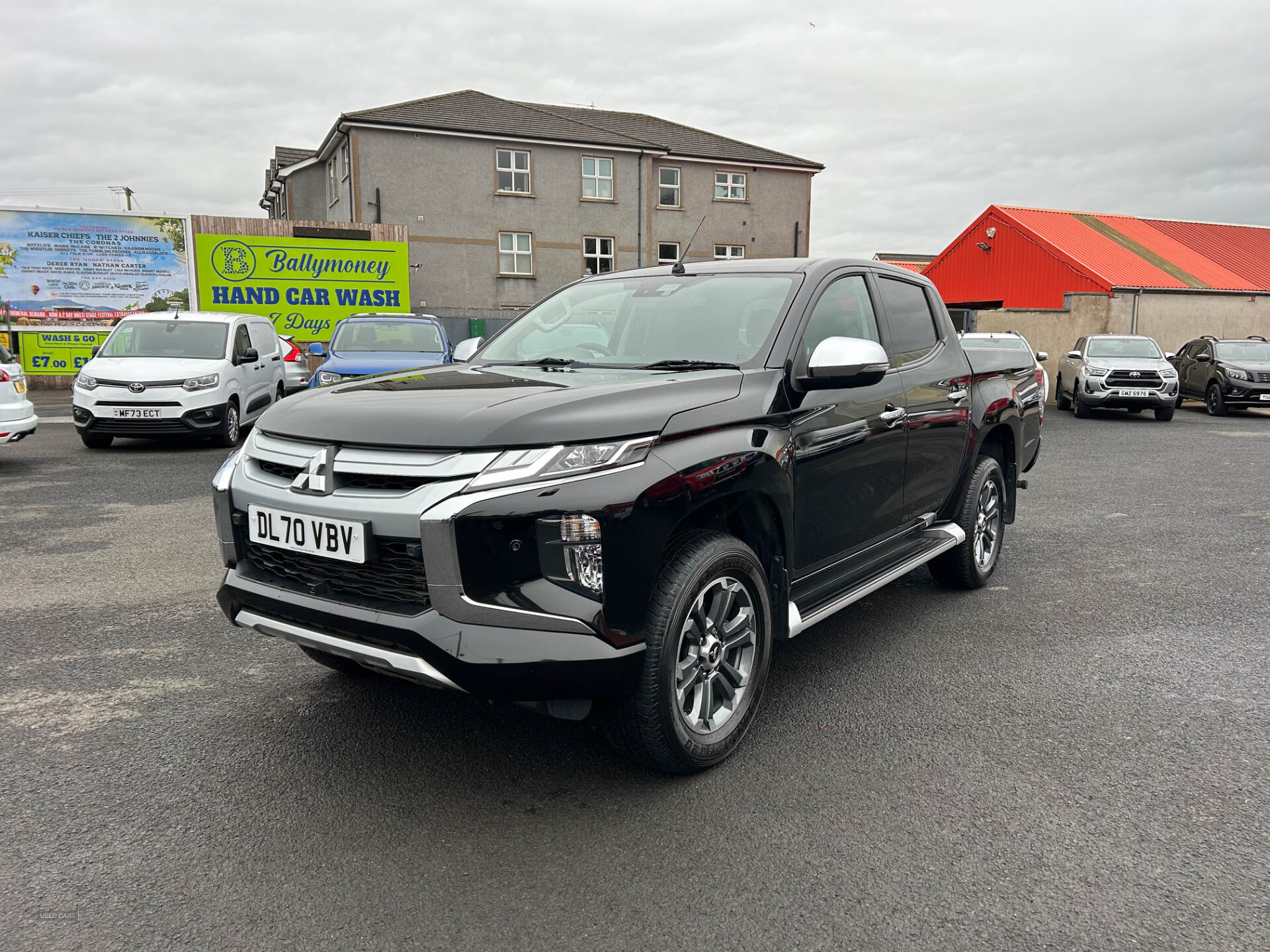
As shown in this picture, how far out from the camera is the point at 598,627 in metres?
2.81

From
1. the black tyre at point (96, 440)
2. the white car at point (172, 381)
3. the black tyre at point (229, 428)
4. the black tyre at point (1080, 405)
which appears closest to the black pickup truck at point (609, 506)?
the white car at point (172, 381)

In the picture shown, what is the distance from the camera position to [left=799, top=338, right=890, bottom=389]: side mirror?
3566 mm

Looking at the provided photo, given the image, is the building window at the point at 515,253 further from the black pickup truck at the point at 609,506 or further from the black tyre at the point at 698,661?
the black tyre at the point at 698,661

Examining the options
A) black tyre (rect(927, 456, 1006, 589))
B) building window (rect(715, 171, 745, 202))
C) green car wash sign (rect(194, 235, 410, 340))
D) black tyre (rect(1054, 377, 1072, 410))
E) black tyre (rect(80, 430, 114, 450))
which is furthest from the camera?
building window (rect(715, 171, 745, 202))

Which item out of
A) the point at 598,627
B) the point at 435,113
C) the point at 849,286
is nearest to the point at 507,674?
the point at 598,627

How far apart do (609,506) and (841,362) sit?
125cm

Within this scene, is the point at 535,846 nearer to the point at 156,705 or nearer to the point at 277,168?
the point at 156,705

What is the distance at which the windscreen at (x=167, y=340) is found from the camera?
12352 millimetres

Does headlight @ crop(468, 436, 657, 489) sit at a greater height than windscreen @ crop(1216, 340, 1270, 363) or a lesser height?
greater

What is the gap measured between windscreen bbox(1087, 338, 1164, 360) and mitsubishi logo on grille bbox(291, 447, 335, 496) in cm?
1952

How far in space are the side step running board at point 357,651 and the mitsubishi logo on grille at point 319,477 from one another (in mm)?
447

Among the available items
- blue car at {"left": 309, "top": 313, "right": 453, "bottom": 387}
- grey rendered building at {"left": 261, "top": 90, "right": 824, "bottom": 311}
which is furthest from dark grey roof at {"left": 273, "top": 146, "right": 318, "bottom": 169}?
blue car at {"left": 309, "top": 313, "right": 453, "bottom": 387}

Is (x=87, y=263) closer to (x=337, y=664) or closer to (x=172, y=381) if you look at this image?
(x=172, y=381)

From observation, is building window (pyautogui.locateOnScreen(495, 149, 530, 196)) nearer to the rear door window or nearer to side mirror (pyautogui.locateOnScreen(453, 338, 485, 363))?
side mirror (pyautogui.locateOnScreen(453, 338, 485, 363))
